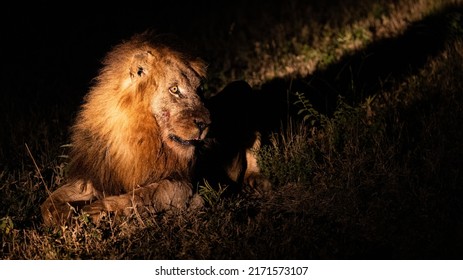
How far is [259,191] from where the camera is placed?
567cm

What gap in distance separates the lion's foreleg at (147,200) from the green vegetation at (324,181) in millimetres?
91

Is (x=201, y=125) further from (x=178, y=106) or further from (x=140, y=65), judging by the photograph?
(x=140, y=65)

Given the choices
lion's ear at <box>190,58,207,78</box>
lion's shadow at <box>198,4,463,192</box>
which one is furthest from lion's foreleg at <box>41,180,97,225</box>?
lion's ear at <box>190,58,207,78</box>

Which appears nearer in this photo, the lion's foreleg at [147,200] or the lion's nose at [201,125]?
the lion's nose at [201,125]

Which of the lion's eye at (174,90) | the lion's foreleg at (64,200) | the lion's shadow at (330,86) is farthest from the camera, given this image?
the lion's shadow at (330,86)

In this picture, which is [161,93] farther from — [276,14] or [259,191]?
[276,14]

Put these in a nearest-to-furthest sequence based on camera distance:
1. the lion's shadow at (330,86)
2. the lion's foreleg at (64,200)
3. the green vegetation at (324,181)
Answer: the green vegetation at (324,181) < the lion's foreleg at (64,200) < the lion's shadow at (330,86)

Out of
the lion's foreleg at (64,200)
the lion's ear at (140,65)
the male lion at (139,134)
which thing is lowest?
the lion's foreleg at (64,200)

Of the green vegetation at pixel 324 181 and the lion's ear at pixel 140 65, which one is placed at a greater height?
the lion's ear at pixel 140 65

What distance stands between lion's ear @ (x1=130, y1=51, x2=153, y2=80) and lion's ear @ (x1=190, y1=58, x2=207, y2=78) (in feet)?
1.13

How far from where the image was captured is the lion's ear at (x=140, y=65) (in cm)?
477

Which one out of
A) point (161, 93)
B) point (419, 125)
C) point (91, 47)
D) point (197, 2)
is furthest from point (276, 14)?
point (161, 93)

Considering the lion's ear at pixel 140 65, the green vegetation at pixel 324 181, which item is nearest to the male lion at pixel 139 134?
the lion's ear at pixel 140 65

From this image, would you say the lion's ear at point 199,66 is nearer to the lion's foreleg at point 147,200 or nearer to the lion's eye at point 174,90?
the lion's eye at point 174,90
